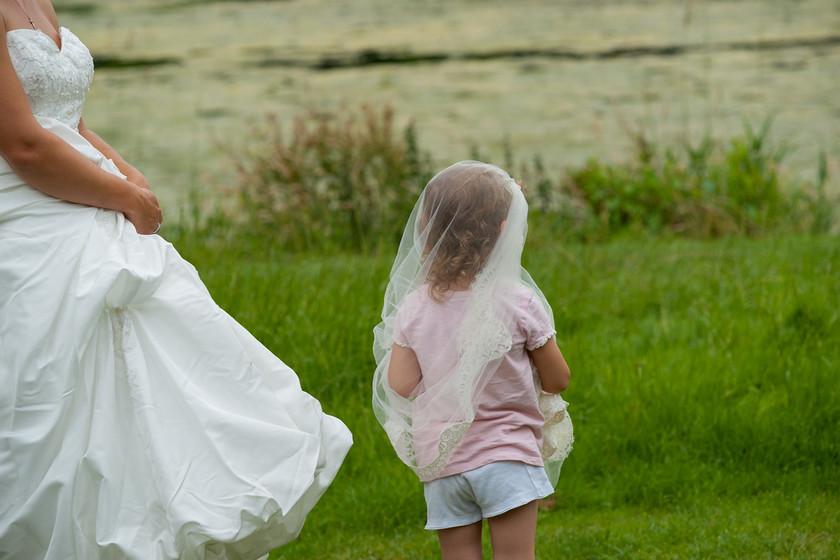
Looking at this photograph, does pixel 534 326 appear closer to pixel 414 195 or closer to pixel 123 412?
pixel 123 412

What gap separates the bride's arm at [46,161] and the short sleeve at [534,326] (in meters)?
0.90

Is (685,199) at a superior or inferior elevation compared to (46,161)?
inferior

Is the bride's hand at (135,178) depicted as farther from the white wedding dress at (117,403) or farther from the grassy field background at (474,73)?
the grassy field background at (474,73)

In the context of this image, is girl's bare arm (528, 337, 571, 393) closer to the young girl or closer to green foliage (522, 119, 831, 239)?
the young girl

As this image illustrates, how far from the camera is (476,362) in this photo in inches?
83.4

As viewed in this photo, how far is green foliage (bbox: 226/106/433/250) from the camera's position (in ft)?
18.5

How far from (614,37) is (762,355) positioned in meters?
7.09

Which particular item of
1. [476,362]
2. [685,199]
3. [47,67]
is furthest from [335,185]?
[476,362]

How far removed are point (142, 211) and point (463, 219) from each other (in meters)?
0.73

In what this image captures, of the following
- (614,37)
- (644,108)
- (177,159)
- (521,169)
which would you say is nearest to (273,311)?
(521,169)

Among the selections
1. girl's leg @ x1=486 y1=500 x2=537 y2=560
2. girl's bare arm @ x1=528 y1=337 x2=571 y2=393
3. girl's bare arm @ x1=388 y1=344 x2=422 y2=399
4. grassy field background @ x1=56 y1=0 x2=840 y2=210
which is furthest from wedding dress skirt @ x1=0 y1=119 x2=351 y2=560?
grassy field background @ x1=56 y1=0 x2=840 y2=210

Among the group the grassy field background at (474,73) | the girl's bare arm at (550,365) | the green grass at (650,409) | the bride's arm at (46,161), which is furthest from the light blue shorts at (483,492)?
the grassy field background at (474,73)

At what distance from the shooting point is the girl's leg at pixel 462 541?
2199mm

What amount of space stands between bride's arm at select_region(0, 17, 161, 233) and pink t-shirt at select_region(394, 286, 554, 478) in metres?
0.69
